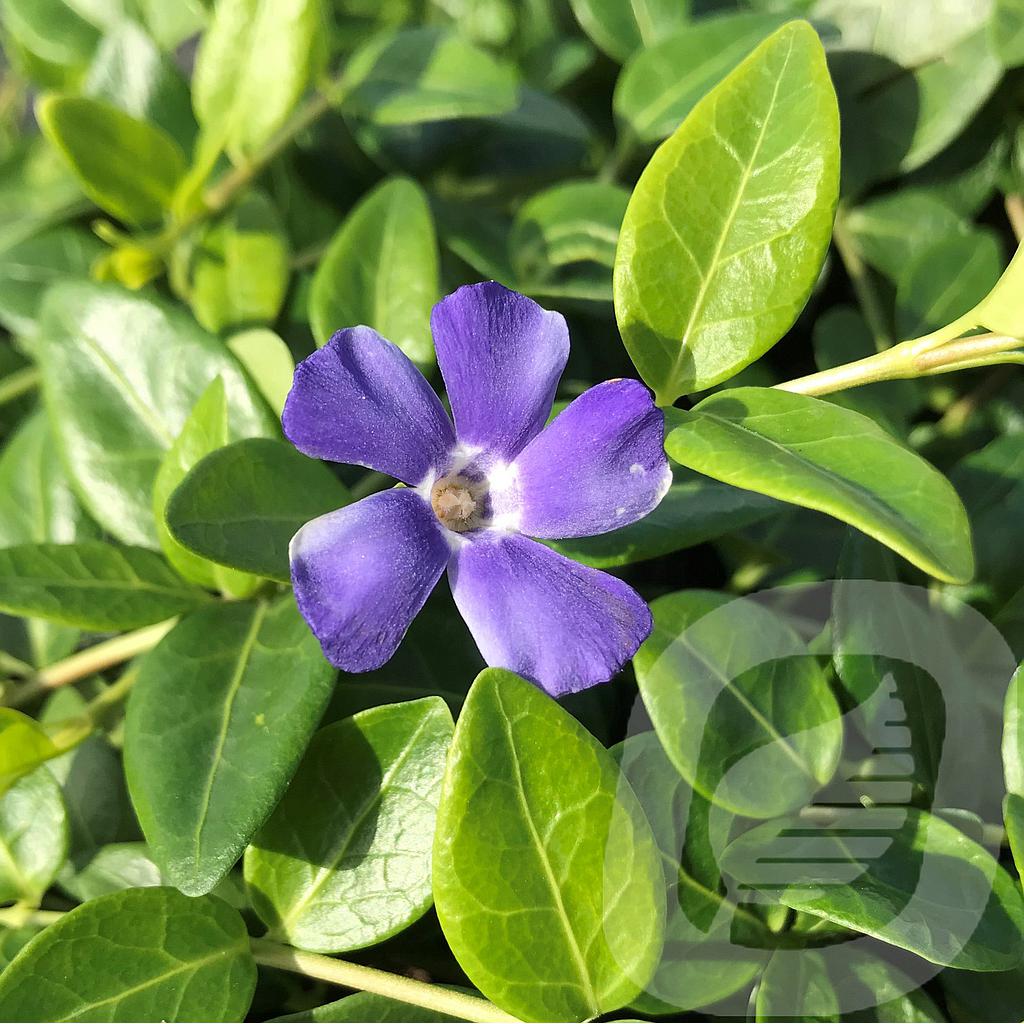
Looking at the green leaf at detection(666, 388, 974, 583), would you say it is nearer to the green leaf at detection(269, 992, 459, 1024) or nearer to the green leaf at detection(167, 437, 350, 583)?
the green leaf at detection(167, 437, 350, 583)

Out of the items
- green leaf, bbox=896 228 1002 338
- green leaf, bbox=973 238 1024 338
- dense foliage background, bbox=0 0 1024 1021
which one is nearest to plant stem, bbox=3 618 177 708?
dense foliage background, bbox=0 0 1024 1021

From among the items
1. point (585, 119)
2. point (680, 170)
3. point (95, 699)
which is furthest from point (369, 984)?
point (585, 119)

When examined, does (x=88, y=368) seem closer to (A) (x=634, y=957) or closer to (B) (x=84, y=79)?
(B) (x=84, y=79)

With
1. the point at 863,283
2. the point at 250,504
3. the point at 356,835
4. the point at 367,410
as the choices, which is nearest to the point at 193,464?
the point at 250,504

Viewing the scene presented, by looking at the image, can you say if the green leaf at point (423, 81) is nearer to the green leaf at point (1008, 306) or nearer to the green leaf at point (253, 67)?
the green leaf at point (253, 67)

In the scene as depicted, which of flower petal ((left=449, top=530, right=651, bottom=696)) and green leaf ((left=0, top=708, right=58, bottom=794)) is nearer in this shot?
flower petal ((left=449, top=530, right=651, bottom=696))

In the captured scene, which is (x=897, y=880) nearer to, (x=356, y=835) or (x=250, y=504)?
(x=356, y=835)
